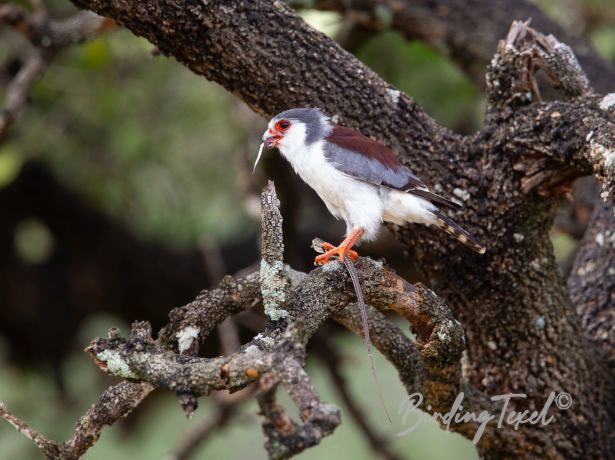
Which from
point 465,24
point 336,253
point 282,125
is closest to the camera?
point 336,253

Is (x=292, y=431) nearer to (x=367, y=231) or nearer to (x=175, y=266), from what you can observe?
(x=367, y=231)

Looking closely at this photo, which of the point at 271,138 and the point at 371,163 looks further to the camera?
the point at 271,138

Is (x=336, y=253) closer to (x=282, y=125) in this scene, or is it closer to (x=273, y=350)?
(x=282, y=125)

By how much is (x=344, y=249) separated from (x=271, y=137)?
717mm

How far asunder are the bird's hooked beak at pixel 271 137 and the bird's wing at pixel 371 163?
0.70 feet

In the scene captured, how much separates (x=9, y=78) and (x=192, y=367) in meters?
4.57

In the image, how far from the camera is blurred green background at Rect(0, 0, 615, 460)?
620 cm

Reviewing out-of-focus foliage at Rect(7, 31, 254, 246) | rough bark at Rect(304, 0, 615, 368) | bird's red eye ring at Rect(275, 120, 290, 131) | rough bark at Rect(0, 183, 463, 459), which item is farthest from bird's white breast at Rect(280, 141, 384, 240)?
out-of-focus foliage at Rect(7, 31, 254, 246)

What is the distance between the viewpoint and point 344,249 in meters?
3.09

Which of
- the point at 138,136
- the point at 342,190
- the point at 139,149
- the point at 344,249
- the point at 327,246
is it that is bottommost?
the point at 344,249

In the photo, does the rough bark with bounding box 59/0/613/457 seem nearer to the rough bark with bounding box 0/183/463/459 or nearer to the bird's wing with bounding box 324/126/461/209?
the bird's wing with bounding box 324/126/461/209

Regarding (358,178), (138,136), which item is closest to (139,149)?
(138,136)

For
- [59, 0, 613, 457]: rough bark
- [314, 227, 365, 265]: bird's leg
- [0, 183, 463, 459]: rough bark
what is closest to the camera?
[0, 183, 463, 459]: rough bark

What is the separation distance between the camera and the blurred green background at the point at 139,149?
244 inches
